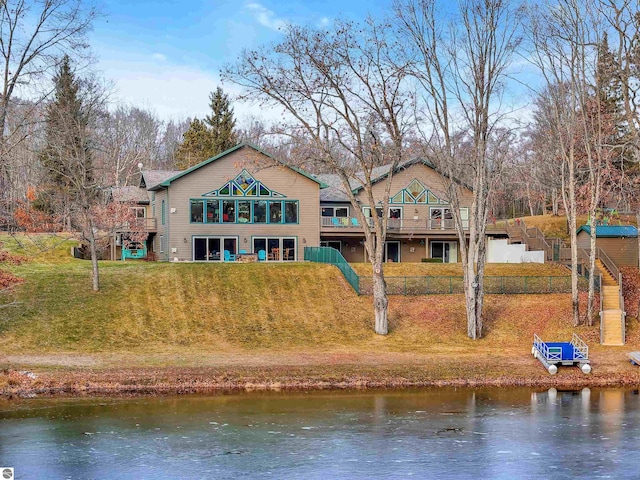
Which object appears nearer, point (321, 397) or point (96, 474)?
point (96, 474)

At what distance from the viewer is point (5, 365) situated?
28.2m

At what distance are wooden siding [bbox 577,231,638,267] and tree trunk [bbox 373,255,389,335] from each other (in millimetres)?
17487

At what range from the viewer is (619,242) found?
46500 mm

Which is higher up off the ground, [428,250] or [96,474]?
[428,250]

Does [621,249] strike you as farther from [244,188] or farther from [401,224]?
[244,188]

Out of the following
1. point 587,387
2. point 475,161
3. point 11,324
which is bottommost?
point 587,387

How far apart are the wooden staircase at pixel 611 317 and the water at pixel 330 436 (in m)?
8.45

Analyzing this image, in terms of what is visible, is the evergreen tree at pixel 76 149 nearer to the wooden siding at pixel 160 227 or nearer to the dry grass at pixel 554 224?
the wooden siding at pixel 160 227

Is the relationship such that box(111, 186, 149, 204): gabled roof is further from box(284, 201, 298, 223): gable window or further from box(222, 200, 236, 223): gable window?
box(284, 201, 298, 223): gable window

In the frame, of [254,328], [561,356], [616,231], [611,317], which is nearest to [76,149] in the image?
[254,328]

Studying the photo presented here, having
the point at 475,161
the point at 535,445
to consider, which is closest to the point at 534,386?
the point at 535,445

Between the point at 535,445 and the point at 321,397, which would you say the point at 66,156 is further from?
the point at 535,445

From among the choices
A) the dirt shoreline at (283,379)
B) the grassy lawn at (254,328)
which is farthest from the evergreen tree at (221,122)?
the dirt shoreline at (283,379)

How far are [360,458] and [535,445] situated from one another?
4.58 metres
